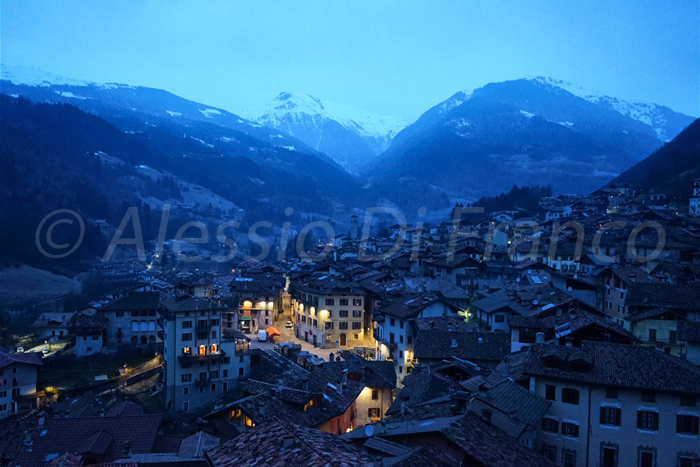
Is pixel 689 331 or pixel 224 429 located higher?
pixel 689 331

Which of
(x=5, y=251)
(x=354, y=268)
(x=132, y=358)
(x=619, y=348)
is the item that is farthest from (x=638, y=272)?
(x=5, y=251)

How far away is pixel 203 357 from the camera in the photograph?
3656cm

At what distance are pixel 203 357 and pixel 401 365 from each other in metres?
14.2

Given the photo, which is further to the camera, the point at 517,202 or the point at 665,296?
the point at 517,202

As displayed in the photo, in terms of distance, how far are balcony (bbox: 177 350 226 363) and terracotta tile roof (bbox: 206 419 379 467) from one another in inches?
936

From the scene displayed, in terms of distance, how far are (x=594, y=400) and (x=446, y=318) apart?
15.2m

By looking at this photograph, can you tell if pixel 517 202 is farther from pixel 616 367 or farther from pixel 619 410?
pixel 619 410

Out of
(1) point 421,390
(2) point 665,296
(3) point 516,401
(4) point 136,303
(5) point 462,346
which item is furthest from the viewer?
(4) point 136,303

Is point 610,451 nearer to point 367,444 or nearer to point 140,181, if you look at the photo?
point 367,444

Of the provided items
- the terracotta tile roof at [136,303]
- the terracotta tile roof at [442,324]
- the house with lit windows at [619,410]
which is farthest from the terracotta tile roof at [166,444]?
the terracotta tile roof at [136,303]

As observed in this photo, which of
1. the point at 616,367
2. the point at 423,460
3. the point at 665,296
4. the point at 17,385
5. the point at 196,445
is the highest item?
the point at 665,296

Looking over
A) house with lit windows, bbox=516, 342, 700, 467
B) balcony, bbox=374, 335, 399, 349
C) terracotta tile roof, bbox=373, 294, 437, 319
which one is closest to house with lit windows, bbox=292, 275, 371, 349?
balcony, bbox=374, 335, 399, 349

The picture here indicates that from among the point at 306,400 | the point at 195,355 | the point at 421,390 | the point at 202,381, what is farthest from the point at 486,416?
the point at 202,381

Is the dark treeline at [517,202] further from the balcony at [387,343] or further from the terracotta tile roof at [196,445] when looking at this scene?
the terracotta tile roof at [196,445]
